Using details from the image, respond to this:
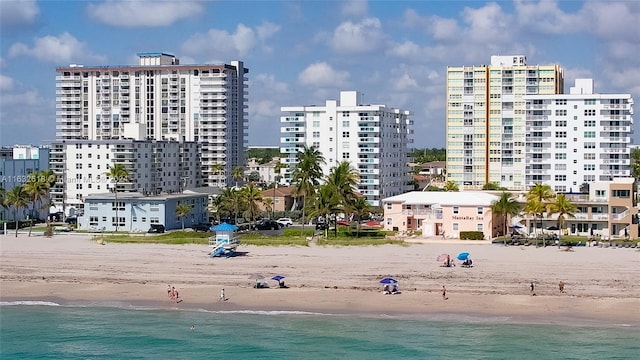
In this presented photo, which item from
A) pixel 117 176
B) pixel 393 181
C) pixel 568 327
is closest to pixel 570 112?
pixel 393 181

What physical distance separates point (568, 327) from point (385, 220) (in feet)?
112

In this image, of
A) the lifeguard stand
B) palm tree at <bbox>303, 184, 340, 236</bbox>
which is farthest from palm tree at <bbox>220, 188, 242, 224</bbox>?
the lifeguard stand

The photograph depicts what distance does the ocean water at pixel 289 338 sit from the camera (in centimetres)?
3862

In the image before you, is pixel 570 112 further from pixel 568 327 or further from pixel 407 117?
pixel 568 327

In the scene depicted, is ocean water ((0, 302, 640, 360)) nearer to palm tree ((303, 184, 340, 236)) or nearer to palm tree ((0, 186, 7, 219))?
palm tree ((303, 184, 340, 236))

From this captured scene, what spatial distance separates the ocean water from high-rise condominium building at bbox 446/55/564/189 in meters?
63.0

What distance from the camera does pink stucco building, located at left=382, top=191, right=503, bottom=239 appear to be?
6856 centimetres

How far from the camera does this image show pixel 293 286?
5106 cm

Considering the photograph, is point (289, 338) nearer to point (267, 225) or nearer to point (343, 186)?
point (343, 186)

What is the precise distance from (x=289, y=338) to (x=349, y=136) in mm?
64290

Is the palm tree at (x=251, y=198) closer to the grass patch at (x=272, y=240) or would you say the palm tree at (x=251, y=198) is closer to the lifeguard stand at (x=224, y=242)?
the grass patch at (x=272, y=240)

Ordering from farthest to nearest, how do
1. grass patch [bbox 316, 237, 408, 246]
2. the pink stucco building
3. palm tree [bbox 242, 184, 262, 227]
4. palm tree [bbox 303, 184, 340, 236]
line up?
palm tree [bbox 242, 184, 262, 227] → the pink stucco building → palm tree [bbox 303, 184, 340, 236] → grass patch [bbox 316, 237, 408, 246]

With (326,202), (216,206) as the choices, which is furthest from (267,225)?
(326,202)

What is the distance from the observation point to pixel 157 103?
399ft
